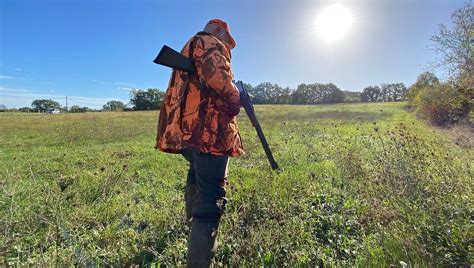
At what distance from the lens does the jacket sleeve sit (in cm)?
A: 196

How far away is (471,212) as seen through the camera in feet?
7.75

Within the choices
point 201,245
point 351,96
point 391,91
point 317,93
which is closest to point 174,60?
point 201,245

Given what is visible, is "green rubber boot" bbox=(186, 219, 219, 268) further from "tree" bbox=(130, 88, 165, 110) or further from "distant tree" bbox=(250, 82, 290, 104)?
"distant tree" bbox=(250, 82, 290, 104)

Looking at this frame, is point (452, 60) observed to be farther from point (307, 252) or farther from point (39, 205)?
point (39, 205)

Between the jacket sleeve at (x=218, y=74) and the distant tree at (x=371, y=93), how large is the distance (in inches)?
3731

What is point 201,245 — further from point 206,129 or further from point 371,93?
point 371,93

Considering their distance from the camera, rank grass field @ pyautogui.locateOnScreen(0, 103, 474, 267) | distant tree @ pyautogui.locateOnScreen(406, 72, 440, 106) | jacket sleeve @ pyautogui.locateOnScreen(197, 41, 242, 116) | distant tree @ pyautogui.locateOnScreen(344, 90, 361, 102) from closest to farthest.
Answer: jacket sleeve @ pyautogui.locateOnScreen(197, 41, 242, 116) → grass field @ pyautogui.locateOnScreen(0, 103, 474, 267) → distant tree @ pyautogui.locateOnScreen(406, 72, 440, 106) → distant tree @ pyautogui.locateOnScreen(344, 90, 361, 102)

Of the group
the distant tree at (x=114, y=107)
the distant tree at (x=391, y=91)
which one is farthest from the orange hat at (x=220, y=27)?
the distant tree at (x=391, y=91)

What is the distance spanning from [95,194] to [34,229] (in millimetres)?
1164

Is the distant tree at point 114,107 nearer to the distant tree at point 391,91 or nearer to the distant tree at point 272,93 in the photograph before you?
the distant tree at point 272,93

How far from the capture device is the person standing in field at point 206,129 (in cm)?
200

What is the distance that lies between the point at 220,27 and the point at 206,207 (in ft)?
4.82

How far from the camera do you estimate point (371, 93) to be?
294 ft

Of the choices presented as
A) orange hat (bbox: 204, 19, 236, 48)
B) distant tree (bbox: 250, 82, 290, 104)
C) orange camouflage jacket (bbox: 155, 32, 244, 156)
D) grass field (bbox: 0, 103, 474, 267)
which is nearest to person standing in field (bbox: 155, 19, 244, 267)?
orange camouflage jacket (bbox: 155, 32, 244, 156)
